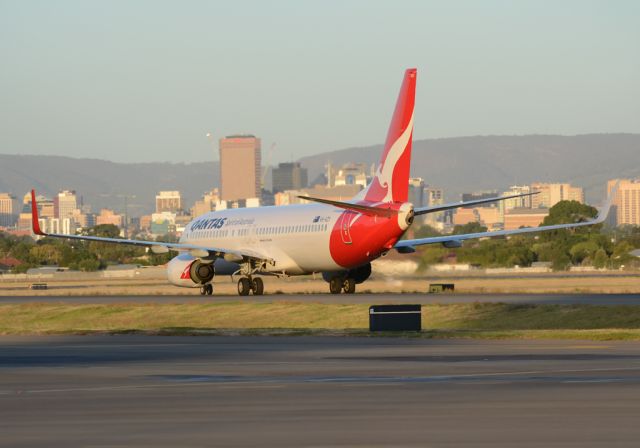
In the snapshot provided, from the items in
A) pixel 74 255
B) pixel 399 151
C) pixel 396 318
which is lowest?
pixel 396 318

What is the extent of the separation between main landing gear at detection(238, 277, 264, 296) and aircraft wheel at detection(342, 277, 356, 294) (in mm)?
4108

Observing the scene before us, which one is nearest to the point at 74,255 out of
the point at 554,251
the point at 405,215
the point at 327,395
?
the point at 554,251

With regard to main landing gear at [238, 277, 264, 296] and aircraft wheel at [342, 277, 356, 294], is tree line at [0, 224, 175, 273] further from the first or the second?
aircraft wheel at [342, 277, 356, 294]

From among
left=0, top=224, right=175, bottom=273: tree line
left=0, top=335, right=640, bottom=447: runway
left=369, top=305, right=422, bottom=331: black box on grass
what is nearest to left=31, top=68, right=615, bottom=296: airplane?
left=369, top=305, right=422, bottom=331: black box on grass

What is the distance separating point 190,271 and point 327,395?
4773 centimetres

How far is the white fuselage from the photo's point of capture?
64000 mm

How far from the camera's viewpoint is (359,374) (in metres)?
25.6

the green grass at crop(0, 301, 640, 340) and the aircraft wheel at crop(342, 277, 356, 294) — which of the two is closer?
the green grass at crop(0, 301, 640, 340)

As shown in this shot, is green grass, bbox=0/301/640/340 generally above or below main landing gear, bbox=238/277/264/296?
below

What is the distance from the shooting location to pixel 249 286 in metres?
67.1

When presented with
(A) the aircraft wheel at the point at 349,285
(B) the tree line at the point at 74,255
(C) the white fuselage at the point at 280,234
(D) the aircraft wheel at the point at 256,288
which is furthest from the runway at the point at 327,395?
→ (B) the tree line at the point at 74,255

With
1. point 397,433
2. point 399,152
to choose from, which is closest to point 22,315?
point 399,152

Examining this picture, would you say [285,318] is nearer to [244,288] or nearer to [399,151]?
[399,151]

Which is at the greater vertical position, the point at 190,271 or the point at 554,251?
the point at 554,251
